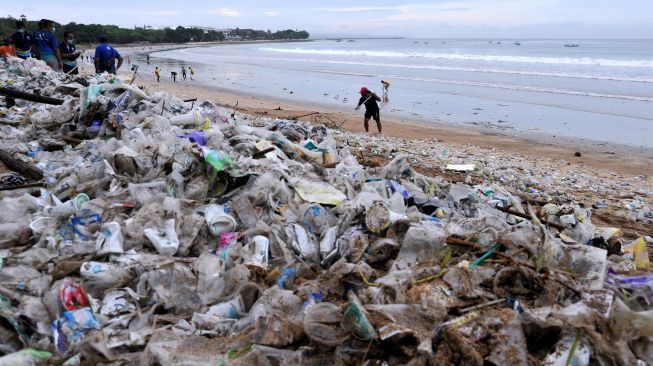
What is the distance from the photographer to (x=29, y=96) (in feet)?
21.9

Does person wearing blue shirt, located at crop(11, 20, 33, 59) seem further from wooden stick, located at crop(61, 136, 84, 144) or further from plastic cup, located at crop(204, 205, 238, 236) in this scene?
plastic cup, located at crop(204, 205, 238, 236)

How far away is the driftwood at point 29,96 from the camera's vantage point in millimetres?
6360

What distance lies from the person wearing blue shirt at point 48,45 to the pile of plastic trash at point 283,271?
23.7ft

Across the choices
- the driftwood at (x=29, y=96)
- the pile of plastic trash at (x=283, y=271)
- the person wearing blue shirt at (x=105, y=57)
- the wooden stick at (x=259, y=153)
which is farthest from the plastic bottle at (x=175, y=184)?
the person wearing blue shirt at (x=105, y=57)

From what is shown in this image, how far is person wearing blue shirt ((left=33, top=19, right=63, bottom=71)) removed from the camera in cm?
1088

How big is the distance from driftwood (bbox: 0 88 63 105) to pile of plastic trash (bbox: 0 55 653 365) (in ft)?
6.59

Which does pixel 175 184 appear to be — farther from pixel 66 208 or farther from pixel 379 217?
pixel 379 217

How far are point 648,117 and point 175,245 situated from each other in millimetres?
16013

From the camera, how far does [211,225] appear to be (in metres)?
3.68

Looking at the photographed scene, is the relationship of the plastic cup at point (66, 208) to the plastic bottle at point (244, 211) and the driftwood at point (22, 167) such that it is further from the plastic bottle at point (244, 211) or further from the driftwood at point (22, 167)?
the plastic bottle at point (244, 211)

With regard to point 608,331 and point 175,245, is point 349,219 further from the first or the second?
point 608,331

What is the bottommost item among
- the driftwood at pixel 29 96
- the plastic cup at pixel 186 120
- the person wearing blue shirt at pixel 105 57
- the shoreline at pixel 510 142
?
the shoreline at pixel 510 142

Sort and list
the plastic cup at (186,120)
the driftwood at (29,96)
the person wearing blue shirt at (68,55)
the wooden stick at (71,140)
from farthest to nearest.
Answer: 1. the person wearing blue shirt at (68,55)
2. the driftwood at (29,96)
3. the wooden stick at (71,140)
4. the plastic cup at (186,120)

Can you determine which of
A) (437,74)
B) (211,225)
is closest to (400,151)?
(211,225)
